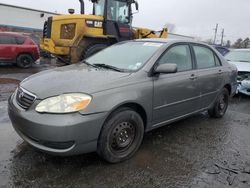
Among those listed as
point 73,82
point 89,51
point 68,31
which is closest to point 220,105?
point 73,82

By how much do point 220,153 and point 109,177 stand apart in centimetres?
177

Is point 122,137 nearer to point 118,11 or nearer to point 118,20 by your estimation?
point 118,20

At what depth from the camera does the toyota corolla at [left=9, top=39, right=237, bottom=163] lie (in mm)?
2844

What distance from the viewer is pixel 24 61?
12336 mm

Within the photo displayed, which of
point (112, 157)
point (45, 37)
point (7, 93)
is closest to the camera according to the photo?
point (112, 157)

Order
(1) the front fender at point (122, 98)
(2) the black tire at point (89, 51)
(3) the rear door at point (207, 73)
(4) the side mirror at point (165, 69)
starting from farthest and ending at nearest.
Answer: (2) the black tire at point (89, 51), (3) the rear door at point (207, 73), (4) the side mirror at point (165, 69), (1) the front fender at point (122, 98)

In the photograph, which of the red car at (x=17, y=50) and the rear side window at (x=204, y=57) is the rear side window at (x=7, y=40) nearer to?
the red car at (x=17, y=50)

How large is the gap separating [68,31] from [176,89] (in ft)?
24.0

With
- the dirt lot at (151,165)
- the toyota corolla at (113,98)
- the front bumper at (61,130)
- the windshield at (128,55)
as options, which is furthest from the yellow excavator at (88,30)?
the front bumper at (61,130)

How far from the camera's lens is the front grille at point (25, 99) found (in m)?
3.00

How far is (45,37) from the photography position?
37.3ft

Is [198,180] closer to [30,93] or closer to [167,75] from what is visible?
[167,75]

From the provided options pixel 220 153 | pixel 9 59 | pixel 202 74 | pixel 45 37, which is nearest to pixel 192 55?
pixel 202 74

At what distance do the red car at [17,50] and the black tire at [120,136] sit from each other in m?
10.0
